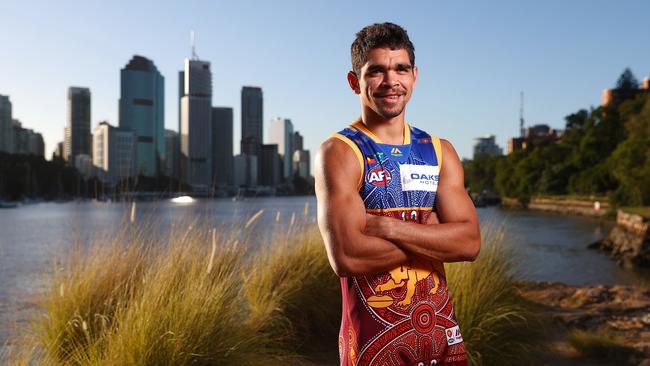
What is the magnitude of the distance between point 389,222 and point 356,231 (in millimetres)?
105

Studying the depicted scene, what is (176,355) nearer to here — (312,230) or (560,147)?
→ (312,230)

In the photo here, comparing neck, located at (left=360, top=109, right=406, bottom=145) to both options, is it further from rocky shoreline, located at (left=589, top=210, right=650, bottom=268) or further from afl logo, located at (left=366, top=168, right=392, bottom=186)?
rocky shoreline, located at (left=589, top=210, right=650, bottom=268)

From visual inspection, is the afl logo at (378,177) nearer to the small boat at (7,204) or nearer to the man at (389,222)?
the man at (389,222)

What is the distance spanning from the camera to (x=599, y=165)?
6378cm

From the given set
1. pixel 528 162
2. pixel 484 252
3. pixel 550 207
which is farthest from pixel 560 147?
pixel 484 252

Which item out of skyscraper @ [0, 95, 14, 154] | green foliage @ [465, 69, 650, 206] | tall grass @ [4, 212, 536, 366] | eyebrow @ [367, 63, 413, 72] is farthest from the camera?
skyscraper @ [0, 95, 14, 154]

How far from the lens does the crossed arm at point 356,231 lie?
1790 mm

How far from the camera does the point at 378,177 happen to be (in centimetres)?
187

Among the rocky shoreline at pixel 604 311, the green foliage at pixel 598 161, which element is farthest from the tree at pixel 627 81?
the rocky shoreline at pixel 604 311

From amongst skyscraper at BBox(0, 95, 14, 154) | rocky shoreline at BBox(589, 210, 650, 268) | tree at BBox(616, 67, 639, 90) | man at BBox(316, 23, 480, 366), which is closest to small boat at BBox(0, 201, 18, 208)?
skyscraper at BBox(0, 95, 14, 154)

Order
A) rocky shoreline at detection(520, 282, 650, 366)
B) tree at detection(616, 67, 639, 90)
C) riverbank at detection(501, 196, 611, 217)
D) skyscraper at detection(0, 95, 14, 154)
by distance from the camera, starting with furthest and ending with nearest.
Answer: skyscraper at detection(0, 95, 14, 154) → tree at detection(616, 67, 639, 90) → riverbank at detection(501, 196, 611, 217) → rocky shoreline at detection(520, 282, 650, 366)

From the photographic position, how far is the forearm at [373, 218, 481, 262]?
1806 millimetres

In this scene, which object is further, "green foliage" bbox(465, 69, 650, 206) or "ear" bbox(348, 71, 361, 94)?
"green foliage" bbox(465, 69, 650, 206)

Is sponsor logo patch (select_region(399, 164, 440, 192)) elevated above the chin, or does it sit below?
below
